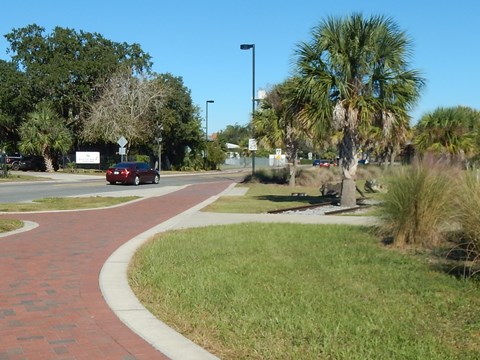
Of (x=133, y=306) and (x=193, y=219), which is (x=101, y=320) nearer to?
(x=133, y=306)

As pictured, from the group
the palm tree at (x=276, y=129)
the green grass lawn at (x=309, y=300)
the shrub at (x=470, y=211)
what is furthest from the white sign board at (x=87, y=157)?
the shrub at (x=470, y=211)

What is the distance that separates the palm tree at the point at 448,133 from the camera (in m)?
30.8

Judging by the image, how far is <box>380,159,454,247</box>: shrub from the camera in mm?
9227

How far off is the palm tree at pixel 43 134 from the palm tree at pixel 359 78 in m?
38.2

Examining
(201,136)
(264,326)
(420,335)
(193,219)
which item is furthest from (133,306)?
(201,136)

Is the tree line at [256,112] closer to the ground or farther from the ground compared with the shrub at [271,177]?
farther from the ground

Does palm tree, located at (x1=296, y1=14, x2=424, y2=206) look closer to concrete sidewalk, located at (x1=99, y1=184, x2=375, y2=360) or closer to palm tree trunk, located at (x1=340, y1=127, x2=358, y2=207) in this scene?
palm tree trunk, located at (x1=340, y1=127, x2=358, y2=207)

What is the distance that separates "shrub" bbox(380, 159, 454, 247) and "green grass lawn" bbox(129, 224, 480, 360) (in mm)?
517

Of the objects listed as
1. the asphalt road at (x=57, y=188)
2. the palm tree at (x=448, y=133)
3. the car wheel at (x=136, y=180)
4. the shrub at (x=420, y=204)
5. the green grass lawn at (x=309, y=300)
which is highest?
the palm tree at (x=448, y=133)

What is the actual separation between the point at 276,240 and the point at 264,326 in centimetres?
516

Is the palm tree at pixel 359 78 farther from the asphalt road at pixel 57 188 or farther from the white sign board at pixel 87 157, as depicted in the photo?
the white sign board at pixel 87 157

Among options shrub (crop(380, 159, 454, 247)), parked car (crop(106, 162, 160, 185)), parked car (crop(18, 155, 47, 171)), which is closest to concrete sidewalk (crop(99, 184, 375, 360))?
shrub (crop(380, 159, 454, 247))

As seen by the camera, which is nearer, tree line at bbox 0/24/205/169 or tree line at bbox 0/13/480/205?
tree line at bbox 0/13/480/205

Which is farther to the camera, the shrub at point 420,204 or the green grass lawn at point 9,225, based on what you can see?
the green grass lawn at point 9,225
